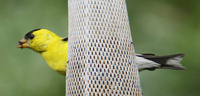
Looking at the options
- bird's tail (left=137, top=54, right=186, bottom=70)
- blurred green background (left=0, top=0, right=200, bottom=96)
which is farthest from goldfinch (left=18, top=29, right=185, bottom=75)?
blurred green background (left=0, top=0, right=200, bottom=96)

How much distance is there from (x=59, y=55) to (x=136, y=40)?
1.46 m

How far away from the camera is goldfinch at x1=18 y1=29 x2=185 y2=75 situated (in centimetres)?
466

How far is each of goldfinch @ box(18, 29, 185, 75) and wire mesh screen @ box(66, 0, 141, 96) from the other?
0.81 m

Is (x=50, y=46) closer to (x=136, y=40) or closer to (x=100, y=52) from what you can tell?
(x=100, y=52)

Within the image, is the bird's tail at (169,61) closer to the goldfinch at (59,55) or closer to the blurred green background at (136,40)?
the goldfinch at (59,55)

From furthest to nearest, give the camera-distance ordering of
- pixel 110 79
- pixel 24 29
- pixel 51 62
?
pixel 24 29 < pixel 51 62 < pixel 110 79

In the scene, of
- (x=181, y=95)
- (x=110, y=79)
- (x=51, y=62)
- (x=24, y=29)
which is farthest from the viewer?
(x=24, y=29)

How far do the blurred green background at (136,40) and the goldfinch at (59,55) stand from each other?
0.73 metres

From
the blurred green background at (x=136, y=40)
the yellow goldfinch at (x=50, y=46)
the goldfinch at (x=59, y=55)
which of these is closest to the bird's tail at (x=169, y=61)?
the goldfinch at (x=59, y=55)

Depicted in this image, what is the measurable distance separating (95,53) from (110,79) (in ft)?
0.87

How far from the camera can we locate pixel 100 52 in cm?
367
